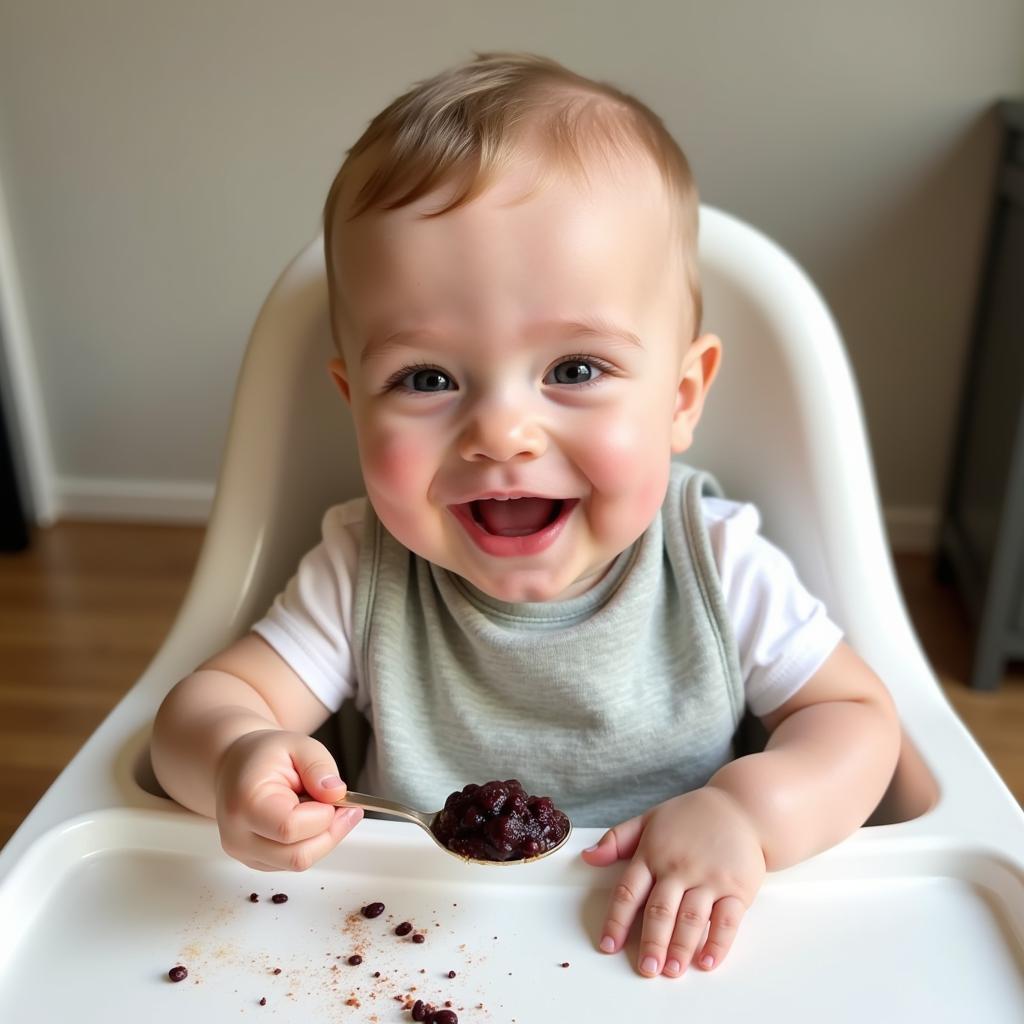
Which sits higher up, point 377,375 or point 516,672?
point 377,375

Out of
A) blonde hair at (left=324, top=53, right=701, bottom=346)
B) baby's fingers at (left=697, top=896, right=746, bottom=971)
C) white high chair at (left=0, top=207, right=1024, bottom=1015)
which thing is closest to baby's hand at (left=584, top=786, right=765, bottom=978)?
baby's fingers at (left=697, top=896, right=746, bottom=971)

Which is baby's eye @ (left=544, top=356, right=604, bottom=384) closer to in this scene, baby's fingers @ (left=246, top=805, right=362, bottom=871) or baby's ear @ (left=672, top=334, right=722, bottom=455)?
baby's ear @ (left=672, top=334, right=722, bottom=455)

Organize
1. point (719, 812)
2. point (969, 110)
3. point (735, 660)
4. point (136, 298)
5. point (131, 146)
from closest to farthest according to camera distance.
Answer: point (719, 812) < point (735, 660) < point (969, 110) < point (131, 146) < point (136, 298)

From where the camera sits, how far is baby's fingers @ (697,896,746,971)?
0.58 metres

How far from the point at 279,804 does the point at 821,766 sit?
0.33 metres

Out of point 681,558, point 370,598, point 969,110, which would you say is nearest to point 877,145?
point 969,110

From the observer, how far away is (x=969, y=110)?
→ 1761 millimetres

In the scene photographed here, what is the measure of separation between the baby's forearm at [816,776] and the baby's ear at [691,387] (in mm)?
212

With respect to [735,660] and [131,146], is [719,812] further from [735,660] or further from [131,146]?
[131,146]

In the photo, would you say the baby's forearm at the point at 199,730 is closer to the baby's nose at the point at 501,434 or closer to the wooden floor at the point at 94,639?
the baby's nose at the point at 501,434

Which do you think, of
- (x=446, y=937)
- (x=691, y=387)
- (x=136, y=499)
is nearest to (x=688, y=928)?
(x=446, y=937)

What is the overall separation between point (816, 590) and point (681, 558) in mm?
142

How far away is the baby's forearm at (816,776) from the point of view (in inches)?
25.0

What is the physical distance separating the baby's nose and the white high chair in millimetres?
330
